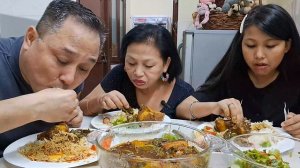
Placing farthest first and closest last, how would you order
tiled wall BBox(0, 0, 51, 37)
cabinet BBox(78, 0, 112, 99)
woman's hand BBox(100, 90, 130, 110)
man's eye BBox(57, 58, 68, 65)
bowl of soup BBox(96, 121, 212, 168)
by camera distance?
cabinet BBox(78, 0, 112, 99) < tiled wall BBox(0, 0, 51, 37) < woman's hand BBox(100, 90, 130, 110) < man's eye BBox(57, 58, 68, 65) < bowl of soup BBox(96, 121, 212, 168)

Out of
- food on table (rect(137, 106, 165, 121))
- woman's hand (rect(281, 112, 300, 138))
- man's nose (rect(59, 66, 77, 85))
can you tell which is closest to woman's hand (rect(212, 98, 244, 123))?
woman's hand (rect(281, 112, 300, 138))

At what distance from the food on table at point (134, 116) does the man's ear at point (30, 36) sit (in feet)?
1.69

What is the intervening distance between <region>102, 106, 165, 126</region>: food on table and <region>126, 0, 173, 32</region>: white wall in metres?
4.17

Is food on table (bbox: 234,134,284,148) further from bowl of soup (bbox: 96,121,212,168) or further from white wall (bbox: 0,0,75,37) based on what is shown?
white wall (bbox: 0,0,75,37)

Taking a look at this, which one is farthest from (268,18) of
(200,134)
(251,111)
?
(200,134)

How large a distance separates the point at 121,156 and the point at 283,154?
24.4 inches

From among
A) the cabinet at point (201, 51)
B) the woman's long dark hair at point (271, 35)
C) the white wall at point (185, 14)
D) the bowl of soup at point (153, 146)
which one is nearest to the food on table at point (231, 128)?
the bowl of soup at point (153, 146)

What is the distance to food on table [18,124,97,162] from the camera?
0.99m

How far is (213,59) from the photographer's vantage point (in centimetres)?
328

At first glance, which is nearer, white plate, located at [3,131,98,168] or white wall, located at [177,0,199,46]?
white plate, located at [3,131,98,168]

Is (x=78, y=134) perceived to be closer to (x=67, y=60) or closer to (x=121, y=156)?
(x=67, y=60)

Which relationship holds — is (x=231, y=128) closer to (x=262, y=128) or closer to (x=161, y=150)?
(x=262, y=128)

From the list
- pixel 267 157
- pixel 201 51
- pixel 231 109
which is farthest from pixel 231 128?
pixel 201 51

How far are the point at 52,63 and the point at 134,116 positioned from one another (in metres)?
0.54
